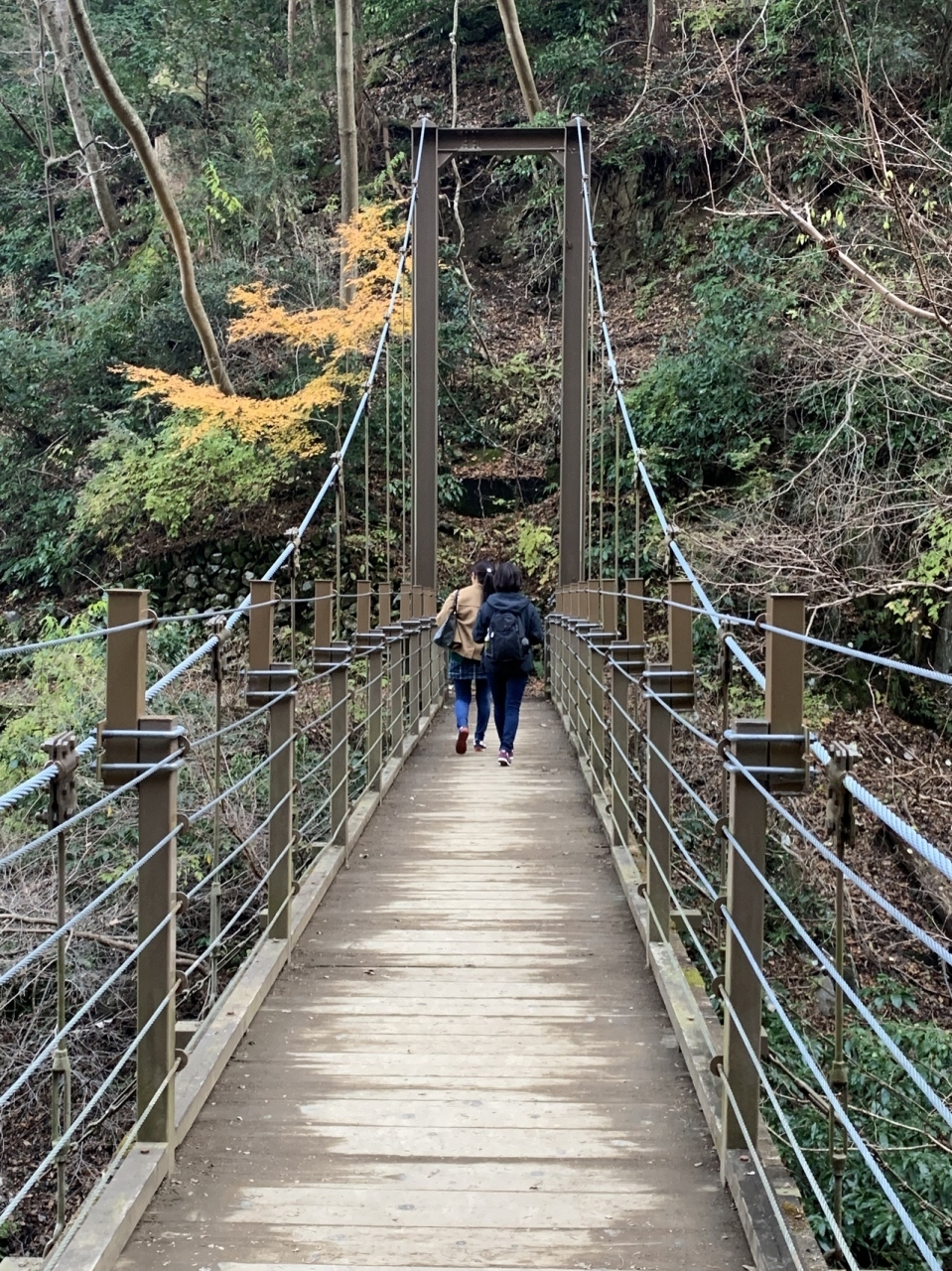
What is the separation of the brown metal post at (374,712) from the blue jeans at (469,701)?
4.46 ft

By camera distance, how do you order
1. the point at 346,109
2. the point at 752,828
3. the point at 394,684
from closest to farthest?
the point at 752,828 < the point at 394,684 < the point at 346,109

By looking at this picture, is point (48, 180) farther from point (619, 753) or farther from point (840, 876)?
point (840, 876)

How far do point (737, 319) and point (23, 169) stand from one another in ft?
34.3

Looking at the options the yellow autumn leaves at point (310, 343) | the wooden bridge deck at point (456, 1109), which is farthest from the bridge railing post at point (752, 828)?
the yellow autumn leaves at point (310, 343)

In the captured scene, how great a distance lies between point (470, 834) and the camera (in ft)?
14.4

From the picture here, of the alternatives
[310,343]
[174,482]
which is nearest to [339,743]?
[310,343]

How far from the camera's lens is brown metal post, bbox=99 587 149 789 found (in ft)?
5.75

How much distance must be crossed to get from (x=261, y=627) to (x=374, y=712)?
5.87 ft

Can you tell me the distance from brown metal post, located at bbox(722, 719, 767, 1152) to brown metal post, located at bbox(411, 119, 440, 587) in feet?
22.0

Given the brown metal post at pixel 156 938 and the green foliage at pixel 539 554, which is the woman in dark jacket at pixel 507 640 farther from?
the green foliage at pixel 539 554

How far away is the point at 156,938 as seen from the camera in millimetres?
1877

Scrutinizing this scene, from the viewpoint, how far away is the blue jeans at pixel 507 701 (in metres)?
5.64

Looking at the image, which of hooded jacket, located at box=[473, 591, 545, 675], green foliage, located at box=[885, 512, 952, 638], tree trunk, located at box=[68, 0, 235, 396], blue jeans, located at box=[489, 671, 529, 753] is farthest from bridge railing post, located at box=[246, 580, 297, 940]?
tree trunk, located at box=[68, 0, 235, 396]

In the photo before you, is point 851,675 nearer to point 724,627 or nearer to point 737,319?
point 737,319
